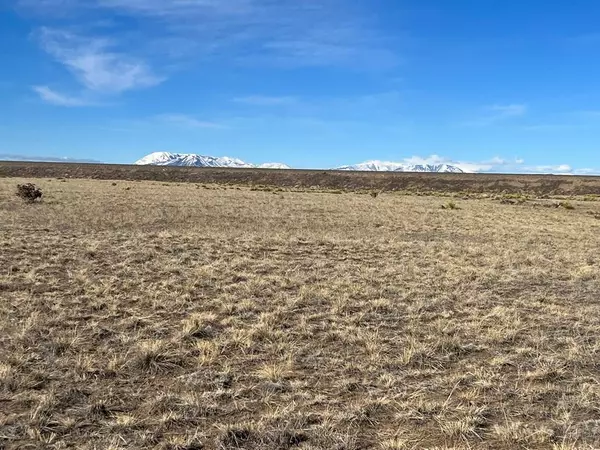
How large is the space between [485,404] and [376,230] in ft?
57.1

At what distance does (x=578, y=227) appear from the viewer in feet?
89.1

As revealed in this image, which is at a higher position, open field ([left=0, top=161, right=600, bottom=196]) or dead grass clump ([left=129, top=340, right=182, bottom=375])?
open field ([left=0, top=161, right=600, bottom=196])

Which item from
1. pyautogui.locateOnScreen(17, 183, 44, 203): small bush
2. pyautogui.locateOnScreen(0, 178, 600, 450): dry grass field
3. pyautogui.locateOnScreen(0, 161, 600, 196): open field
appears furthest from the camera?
pyautogui.locateOnScreen(0, 161, 600, 196): open field

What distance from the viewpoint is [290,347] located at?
7605 millimetres

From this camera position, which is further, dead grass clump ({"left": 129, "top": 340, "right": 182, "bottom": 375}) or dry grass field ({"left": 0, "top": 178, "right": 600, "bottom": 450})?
dead grass clump ({"left": 129, "top": 340, "right": 182, "bottom": 375})

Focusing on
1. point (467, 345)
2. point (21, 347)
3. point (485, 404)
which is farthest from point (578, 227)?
point (21, 347)

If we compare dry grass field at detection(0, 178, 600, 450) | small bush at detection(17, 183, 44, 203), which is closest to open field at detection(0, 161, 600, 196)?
small bush at detection(17, 183, 44, 203)

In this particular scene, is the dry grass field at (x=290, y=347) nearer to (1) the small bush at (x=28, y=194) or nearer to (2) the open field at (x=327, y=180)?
(1) the small bush at (x=28, y=194)

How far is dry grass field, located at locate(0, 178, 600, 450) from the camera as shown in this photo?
5195 mm

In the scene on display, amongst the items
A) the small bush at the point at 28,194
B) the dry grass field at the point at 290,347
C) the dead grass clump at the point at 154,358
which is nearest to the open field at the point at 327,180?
the small bush at the point at 28,194

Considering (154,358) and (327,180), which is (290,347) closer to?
(154,358)

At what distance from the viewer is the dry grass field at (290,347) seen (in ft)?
17.0

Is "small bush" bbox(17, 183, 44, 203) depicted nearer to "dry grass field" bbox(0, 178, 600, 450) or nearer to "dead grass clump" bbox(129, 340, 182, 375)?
"dry grass field" bbox(0, 178, 600, 450)

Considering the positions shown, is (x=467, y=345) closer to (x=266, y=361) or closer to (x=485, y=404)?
(x=485, y=404)
